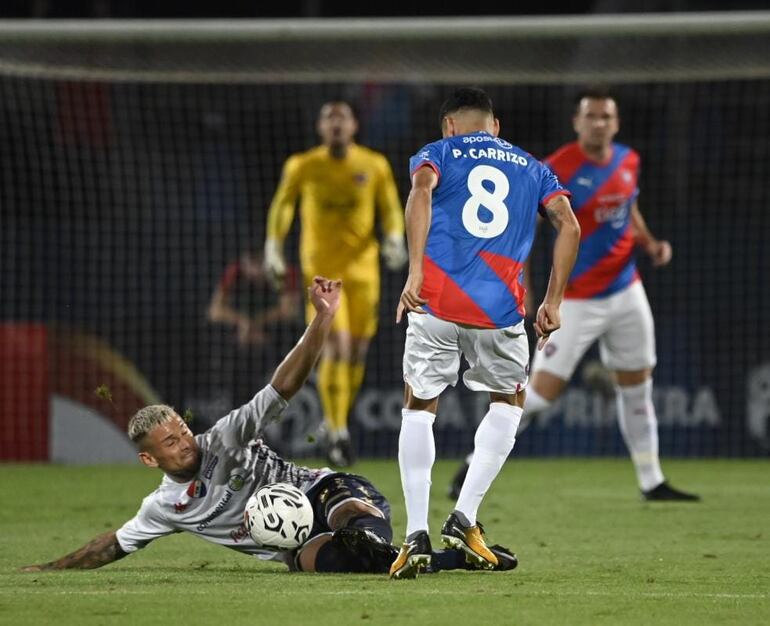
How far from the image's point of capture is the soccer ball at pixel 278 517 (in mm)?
5512

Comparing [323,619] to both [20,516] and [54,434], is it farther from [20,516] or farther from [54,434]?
[54,434]

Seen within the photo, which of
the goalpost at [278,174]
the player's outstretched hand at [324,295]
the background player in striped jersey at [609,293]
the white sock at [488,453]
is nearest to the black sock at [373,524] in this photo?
Result: the white sock at [488,453]

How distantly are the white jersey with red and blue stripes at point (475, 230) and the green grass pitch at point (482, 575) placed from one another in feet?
3.35

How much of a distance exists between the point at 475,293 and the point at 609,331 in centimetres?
352

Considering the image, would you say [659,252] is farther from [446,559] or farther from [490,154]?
[446,559]

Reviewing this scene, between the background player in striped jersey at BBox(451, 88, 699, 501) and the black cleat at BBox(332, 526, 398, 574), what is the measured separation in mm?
3216

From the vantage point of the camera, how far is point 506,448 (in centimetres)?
571

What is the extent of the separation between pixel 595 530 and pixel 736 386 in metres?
5.58

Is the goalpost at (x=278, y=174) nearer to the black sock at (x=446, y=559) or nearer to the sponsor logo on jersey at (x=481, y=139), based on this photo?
the sponsor logo on jersey at (x=481, y=139)

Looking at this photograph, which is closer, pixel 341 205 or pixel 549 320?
pixel 549 320

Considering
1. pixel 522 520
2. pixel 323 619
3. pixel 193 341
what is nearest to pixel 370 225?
pixel 193 341

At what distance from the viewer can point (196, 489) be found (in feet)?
18.9

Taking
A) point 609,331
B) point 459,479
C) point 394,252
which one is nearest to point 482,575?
point 459,479

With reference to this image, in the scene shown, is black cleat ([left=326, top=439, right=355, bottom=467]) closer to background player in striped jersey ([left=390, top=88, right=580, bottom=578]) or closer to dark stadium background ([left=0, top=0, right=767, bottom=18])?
background player in striped jersey ([left=390, top=88, right=580, bottom=578])
